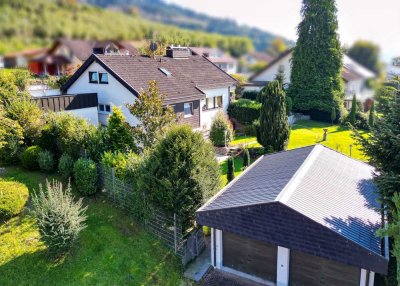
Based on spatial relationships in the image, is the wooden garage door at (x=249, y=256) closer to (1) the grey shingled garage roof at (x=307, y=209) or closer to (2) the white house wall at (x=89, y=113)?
(1) the grey shingled garage roof at (x=307, y=209)

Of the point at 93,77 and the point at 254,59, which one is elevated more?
the point at 254,59

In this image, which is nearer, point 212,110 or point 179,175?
point 179,175

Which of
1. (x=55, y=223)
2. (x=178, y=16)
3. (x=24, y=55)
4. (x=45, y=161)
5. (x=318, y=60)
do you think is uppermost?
(x=318, y=60)

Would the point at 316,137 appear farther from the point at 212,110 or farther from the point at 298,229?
the point at 298,229

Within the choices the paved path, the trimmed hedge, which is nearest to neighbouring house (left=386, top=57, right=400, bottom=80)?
the paved path

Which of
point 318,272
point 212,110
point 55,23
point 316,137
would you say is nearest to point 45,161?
point 318,272

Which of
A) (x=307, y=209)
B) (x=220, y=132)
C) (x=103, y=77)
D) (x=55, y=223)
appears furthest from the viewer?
(x=103, y=77)

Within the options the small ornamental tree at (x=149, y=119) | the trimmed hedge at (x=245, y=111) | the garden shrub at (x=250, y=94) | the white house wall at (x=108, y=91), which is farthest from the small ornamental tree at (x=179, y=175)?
the garden shrub at (x=250, y=94)

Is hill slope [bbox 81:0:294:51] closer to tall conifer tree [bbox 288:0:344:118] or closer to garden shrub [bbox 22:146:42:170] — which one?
garden shrub [bbox 22:146:42:170]

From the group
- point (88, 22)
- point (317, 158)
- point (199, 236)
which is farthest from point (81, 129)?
point (88, 22)
